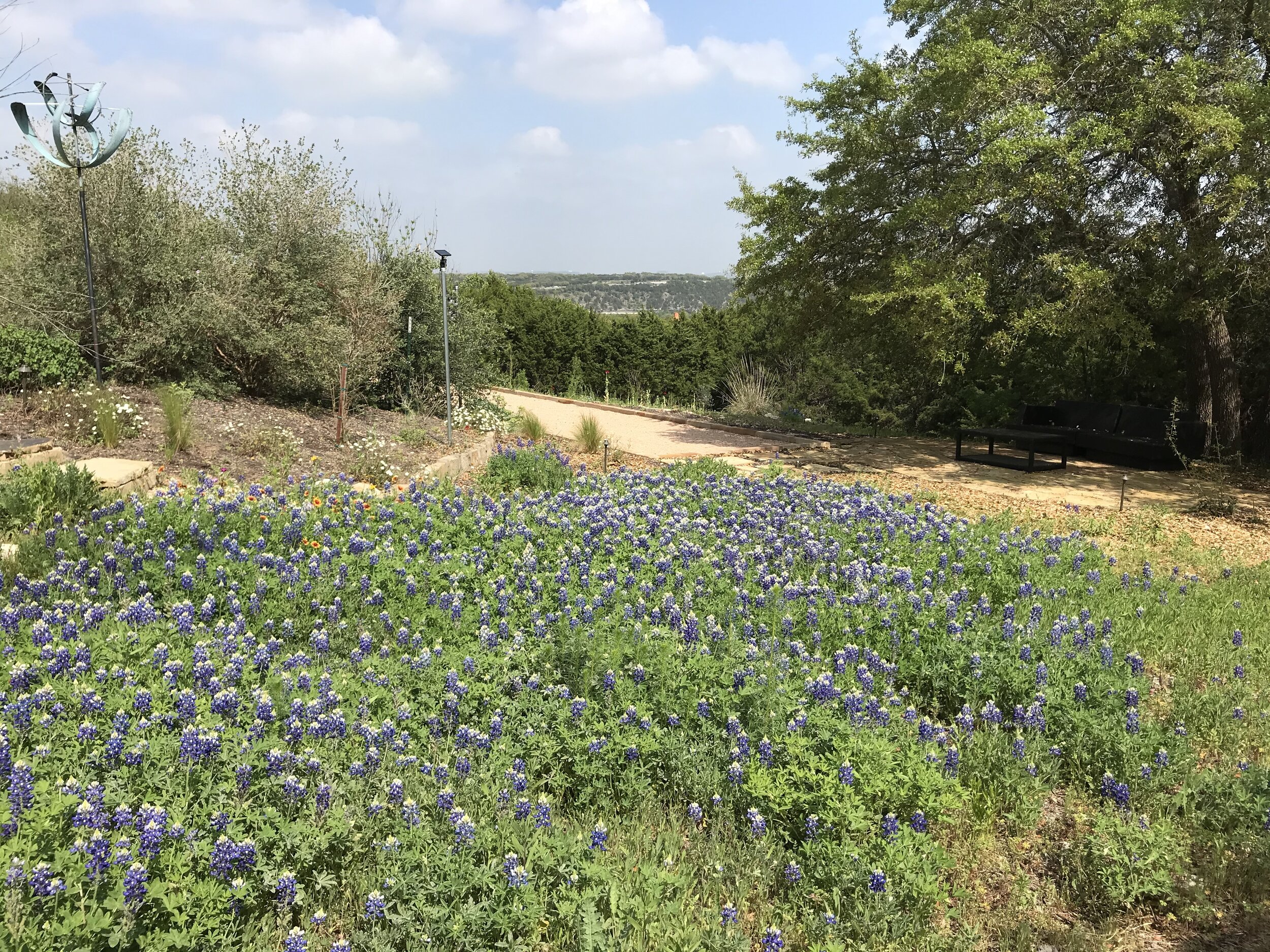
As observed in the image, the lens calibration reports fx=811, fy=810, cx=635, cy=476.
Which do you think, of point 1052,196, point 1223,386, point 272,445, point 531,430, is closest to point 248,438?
point 272,445

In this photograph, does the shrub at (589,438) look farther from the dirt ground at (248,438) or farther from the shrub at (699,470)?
the shrub at (699,470)

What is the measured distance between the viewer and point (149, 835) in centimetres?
235

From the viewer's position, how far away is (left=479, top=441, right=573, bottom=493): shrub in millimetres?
7988

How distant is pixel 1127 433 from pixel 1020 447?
4.96ft

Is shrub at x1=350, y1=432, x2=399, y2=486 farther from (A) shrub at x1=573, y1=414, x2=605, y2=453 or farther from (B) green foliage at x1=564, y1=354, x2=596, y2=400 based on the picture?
(B) green foliage at x1=564, y1=354, x2=596, y2=400

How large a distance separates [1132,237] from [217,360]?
11.9 meters

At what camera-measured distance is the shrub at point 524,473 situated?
7.99 m

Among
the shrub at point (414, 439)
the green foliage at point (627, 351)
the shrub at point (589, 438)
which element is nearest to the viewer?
the shrub at point (414, 439)

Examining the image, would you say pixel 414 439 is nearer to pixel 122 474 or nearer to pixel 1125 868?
pixel 122 474

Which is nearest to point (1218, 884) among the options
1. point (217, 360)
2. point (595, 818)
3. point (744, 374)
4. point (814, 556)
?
point (595, 818)

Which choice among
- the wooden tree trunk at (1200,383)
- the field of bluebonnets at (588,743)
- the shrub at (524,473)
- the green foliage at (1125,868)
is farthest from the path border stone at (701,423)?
the green foliage at (1125,868)

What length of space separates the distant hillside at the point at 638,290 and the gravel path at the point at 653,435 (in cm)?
4101

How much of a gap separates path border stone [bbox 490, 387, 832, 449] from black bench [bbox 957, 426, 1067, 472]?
6.70ft

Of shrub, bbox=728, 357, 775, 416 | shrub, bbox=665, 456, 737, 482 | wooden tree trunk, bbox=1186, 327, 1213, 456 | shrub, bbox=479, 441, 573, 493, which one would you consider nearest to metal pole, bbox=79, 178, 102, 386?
shrub, bbox=479, 441, 573, 493
